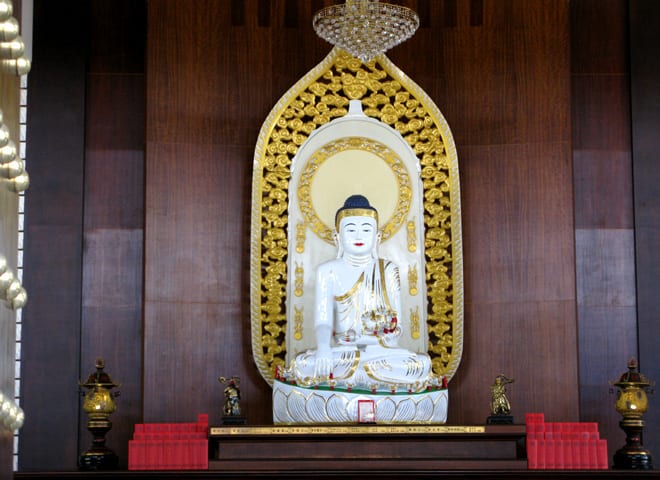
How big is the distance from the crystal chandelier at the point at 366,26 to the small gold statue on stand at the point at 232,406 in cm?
157

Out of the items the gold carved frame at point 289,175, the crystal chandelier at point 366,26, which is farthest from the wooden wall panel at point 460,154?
the crystal chandelier at point 366,26

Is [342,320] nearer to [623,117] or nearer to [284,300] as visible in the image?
[284,300]

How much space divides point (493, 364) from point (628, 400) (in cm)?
81

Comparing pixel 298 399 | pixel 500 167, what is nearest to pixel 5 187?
pixel 298 399

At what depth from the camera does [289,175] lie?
645 cm

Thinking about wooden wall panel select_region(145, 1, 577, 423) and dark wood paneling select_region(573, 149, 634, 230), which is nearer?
wooden wall panel select_region(145, 1, 577, 423)

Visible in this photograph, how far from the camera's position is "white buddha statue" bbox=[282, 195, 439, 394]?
19.2ft

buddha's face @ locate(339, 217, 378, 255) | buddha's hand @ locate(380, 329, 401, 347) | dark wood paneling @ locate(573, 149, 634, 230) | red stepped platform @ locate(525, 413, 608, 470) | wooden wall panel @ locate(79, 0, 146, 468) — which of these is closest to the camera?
red stepped platform @ locate(525, 413, 608, 470)

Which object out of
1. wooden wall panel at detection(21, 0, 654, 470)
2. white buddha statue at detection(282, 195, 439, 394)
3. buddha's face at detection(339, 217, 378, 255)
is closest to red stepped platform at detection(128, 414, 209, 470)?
white buddha statue at detection(282, 195, 439, 394)

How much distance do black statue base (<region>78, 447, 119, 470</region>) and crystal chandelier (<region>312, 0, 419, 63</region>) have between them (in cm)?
205

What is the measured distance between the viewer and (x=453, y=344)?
6344 mm

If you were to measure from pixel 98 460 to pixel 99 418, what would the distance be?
7.8 inches

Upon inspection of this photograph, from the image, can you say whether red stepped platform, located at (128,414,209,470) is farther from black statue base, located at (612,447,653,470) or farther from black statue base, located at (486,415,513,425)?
black statue base, located at (612,447,653,470)

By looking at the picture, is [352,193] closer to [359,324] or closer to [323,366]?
[359,324]
